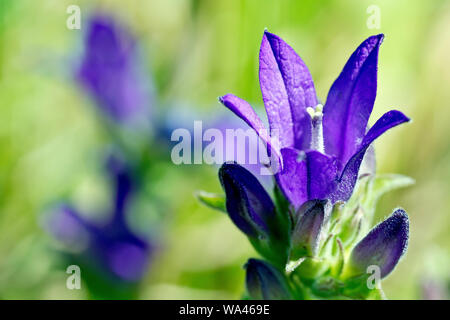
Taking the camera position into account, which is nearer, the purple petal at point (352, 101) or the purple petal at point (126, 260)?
the purple petal at point (352, 101)

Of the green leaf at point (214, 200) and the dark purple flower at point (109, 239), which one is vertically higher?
the green leaf at point (214, 200)

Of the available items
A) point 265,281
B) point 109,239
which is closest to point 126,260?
point 109,239

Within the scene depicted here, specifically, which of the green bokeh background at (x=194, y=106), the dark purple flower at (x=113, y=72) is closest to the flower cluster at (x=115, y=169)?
the dark purple flower at (x=113, y=72)

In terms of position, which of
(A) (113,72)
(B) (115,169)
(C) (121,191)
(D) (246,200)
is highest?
(A) (113,72)

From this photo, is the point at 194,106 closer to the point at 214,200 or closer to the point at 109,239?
the point at 109,239

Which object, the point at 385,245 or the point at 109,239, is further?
the point at 109,239

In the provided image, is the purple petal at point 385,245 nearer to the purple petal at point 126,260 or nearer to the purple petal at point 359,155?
the purple petal at point 359,155

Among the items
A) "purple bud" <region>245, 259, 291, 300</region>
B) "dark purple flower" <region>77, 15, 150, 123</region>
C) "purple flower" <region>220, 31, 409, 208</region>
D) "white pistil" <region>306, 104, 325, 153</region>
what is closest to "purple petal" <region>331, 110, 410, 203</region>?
"purple flower" <region>220, 31, 409, 208</region>

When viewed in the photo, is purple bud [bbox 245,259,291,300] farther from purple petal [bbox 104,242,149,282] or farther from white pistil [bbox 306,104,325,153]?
purple petal [bbox 104,242,149,282]
